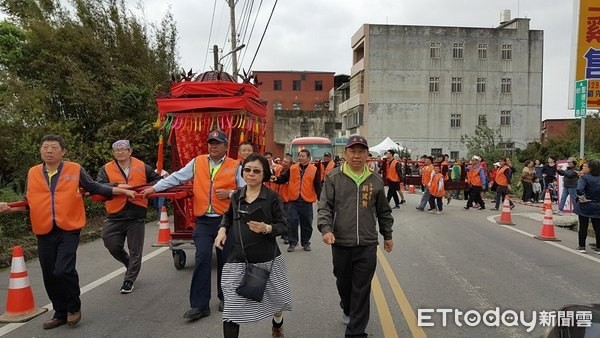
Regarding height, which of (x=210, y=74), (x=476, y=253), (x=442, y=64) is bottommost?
(x=476, y=253)

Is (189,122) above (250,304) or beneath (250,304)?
above

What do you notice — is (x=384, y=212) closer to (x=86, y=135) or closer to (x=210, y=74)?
(x=210, y=74)

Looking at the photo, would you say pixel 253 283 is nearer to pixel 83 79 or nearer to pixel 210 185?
pixel 210 185

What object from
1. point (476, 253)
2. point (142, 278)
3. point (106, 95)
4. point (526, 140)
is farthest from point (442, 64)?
point (142, 278)

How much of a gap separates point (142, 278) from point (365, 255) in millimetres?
3888

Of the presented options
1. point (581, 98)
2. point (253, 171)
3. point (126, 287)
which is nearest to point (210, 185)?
point (253, 171)

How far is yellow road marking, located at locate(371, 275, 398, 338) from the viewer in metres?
4.66

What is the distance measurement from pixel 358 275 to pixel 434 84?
39.7 metres

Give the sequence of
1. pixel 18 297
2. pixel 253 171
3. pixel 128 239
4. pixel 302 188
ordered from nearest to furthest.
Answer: pixel 253 171, pixel 18 297, pixel 128 239, pixel 302 188

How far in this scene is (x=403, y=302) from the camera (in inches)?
220

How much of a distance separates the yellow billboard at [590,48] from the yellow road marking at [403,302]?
10630 millimetres

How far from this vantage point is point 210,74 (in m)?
8.84

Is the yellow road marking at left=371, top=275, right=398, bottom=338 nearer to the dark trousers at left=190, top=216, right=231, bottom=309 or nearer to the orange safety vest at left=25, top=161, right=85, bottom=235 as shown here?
the dark trousers at left=190, top=216, right=231, bottom=309

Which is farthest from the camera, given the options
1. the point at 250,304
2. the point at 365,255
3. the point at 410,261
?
the point at 410,261
